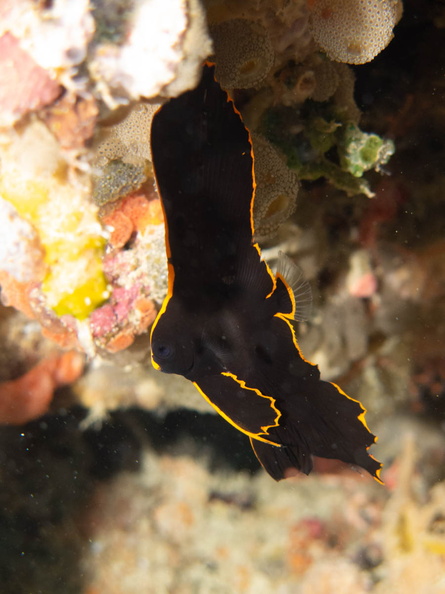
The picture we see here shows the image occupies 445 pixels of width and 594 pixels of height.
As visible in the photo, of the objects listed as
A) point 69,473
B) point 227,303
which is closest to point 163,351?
point 227,303

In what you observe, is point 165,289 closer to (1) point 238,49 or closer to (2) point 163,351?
(2) point 163,351

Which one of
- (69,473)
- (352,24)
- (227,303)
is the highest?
(352,24)

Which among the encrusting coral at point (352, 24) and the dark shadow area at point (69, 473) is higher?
the encrusting coral at point (352, 24)

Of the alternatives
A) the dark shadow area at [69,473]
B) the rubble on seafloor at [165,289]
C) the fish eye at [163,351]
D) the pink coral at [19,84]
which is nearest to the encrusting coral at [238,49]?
the rubble on seafloor at [165,289]

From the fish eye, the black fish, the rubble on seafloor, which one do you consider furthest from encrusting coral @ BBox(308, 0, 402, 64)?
the fish eye

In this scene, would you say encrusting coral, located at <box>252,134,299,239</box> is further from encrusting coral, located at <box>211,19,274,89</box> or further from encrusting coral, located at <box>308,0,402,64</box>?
encrusting coral, located at <box>308,0,402,64</box>

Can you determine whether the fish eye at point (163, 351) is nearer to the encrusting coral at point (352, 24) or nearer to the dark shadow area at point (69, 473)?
the encrusting coral at point (352, 24)
